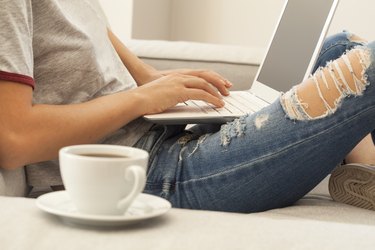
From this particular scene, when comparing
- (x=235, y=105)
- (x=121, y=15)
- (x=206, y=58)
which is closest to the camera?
(x=235, y=105)

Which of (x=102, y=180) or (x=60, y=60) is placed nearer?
(x=102, y=180)

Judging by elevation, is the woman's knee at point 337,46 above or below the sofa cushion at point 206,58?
above

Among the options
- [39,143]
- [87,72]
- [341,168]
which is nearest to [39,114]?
[39,143]

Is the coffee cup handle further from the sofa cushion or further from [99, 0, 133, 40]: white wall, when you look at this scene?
[99, 0, 133, 40]: white wall

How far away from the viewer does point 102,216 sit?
62cm

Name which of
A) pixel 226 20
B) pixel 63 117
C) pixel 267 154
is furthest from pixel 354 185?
pixel 226 20

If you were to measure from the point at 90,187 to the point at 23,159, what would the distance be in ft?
1.23

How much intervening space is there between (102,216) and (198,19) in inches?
96.9

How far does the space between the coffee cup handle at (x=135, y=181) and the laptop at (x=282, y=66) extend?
0.45m

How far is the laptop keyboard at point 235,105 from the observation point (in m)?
1.19

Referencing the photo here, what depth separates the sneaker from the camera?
1.10 metres

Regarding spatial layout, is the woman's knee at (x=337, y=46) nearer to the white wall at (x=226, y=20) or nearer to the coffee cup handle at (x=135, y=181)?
the coffee cup handle at (x=135, y=181)

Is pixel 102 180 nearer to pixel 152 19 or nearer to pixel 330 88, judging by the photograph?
pixel 330 88

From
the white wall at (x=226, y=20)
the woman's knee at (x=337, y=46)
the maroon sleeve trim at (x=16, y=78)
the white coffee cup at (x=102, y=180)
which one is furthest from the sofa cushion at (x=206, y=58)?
the white coffee cup at (x=102, y=180)
